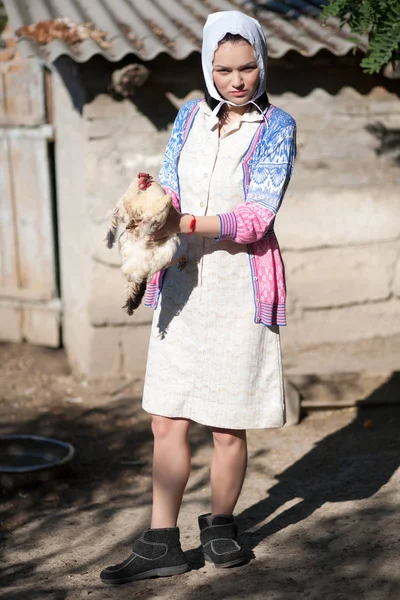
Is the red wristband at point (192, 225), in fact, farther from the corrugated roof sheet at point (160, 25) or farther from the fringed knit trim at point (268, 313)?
the corrugated roof sheet at point (160, 25)

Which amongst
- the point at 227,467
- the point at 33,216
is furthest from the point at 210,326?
the point at 33,216

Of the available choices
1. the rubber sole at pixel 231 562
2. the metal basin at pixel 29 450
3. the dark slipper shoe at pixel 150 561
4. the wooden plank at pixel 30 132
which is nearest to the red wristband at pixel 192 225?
the dark slipper shoe at pixel 150 561

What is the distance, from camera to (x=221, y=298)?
2.90 m

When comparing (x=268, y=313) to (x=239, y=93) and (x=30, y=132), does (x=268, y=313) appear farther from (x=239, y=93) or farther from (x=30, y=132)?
(x=30, y=132)

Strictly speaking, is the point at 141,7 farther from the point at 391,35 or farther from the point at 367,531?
the point at 367,531

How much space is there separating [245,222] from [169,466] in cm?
88

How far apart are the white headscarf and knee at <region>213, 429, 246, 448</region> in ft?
3.53

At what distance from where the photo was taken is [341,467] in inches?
173

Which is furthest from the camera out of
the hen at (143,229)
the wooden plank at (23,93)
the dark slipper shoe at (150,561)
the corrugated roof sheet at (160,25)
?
the wooden plank at (23,93)

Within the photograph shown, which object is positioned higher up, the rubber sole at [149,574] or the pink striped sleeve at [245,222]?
the pink striped sleeve at [245,222]

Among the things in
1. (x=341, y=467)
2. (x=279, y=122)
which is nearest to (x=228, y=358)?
(x=279, y=122)

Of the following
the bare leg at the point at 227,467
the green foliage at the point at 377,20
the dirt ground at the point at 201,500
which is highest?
the green foliage at the point at 377,20

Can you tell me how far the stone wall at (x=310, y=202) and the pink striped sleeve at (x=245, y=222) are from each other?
2.89 metres

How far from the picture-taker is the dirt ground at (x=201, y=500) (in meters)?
2.96
